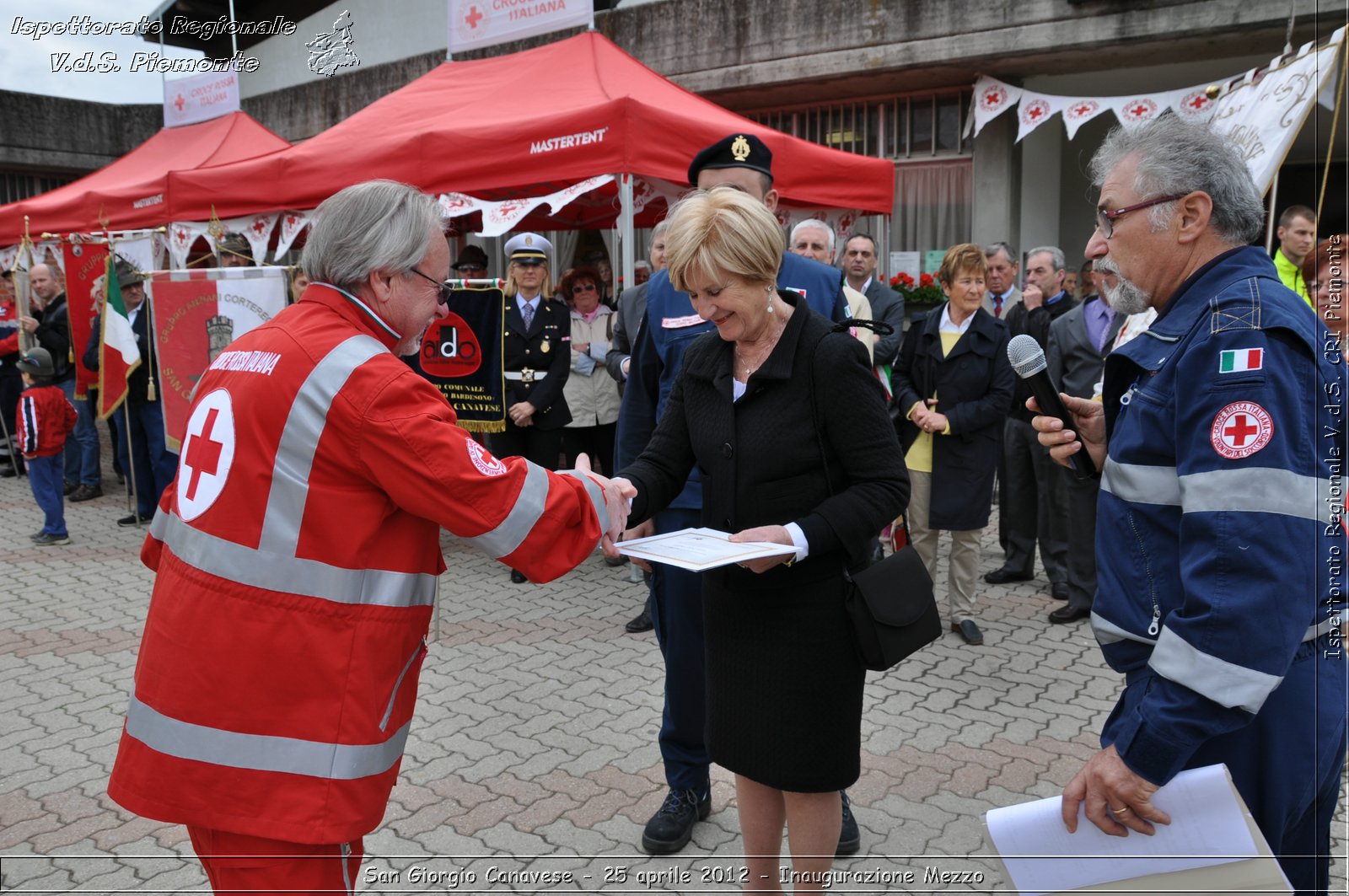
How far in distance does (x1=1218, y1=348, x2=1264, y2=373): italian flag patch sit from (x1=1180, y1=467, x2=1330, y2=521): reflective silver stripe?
163mm

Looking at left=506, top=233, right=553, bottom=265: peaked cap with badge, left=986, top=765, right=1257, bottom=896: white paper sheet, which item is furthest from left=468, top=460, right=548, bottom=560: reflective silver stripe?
left=506, top=233, right=553, bottom=265: peaked cap with badge

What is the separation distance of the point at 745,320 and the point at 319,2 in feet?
48.5

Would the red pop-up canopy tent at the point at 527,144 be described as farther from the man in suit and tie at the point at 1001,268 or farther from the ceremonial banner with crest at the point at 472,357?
the man in suit and tie at the point at 1001,268

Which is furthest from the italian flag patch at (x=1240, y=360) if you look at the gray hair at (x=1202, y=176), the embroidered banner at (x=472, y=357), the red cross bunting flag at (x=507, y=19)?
the red cross bunting flag at (x=507, y=19)

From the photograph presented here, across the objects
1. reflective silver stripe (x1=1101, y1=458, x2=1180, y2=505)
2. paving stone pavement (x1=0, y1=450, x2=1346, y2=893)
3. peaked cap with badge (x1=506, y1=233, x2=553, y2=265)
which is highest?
peaked cap with badge (x1=506, y1=233, x2=553, y2=265)

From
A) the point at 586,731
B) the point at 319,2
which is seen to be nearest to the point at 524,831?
the point at 586,731

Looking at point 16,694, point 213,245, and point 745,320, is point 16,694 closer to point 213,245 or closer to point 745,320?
point 745,320

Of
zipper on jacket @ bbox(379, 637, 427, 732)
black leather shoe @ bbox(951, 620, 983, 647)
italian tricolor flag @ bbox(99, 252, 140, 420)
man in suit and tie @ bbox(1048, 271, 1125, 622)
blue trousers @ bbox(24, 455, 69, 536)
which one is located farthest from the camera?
italian tricolor flag @ bbox(99, 252, 140, 420)

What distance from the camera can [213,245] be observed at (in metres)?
9.62

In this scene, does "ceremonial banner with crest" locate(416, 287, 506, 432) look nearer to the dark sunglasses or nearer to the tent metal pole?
the tent metal pole

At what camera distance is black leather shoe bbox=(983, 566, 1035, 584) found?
6676 mm

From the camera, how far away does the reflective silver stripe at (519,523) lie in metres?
2.03

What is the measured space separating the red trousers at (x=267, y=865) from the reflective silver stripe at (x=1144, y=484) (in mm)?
1661

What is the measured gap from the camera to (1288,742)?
172 cm
